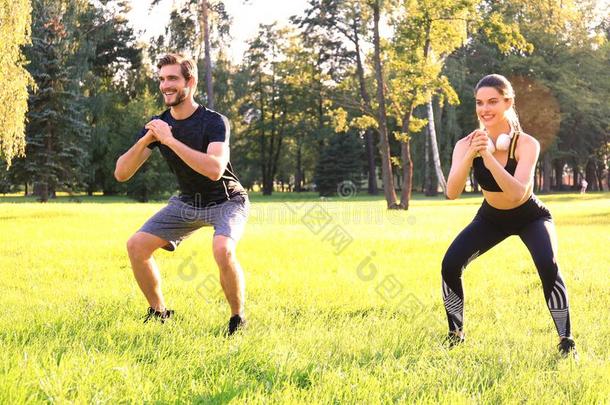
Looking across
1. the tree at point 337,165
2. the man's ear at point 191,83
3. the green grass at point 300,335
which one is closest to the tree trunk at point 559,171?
the tree at point 337,165

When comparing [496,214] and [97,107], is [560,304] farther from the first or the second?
[97,107]

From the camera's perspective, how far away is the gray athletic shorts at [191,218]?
4.98 meters

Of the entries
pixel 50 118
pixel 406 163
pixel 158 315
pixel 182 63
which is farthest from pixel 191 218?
pixel 50 118

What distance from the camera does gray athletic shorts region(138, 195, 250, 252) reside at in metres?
4.98

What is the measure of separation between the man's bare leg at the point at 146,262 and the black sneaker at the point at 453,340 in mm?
2459

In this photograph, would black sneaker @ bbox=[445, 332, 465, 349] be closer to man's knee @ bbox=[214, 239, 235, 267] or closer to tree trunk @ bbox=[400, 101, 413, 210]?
man's knee @ bbox=[214, 239, 235, 267]

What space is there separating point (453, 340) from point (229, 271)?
1.81 meters

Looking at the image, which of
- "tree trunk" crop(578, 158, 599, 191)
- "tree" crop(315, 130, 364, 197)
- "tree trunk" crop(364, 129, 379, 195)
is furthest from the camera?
"tree trunk" crop(578, 158, 599, 191)

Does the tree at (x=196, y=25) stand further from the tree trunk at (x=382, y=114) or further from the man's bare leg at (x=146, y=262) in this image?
the man's bare leg at (x=146, y=262)

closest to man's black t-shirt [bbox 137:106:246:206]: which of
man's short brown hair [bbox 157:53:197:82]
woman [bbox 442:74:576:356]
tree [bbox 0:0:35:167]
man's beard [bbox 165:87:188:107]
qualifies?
man's beard [bbox 165:87:188:107]

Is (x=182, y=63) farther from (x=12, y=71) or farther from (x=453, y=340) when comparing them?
(x=12, y=71)

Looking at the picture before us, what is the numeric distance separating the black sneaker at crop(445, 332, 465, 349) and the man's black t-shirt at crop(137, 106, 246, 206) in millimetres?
2120

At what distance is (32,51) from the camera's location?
34750mm

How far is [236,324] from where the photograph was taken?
4.71 metres
